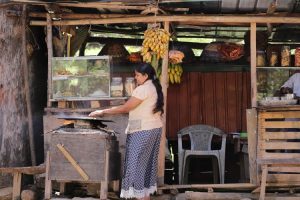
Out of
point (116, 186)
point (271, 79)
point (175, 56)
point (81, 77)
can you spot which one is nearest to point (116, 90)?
point (81, 77)

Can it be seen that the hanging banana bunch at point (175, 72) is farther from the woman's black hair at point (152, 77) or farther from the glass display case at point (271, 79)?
the woman's black hair at point (152, 77)

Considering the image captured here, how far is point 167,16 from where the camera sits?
854 centimetres

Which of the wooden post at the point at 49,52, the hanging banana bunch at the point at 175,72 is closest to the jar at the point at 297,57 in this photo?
the hanging banana bunch at the point at 175,72

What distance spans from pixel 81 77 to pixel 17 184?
186cm

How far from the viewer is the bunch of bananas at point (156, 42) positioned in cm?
840

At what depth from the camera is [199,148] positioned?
9602mm

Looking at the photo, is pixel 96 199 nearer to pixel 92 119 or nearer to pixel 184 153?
pixel 92 119

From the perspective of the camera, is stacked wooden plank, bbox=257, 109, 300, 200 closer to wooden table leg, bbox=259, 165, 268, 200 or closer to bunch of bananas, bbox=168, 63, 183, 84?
wooden table leg, bbox=259, 165, 268, 200

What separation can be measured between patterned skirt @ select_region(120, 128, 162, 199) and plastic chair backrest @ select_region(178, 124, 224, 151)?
206 centimetres

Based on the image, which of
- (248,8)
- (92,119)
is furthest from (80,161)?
(248,8)

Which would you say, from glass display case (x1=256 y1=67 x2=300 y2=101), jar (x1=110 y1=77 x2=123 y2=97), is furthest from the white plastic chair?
jar (x1=110 y1=77 x2=123 y2=97)

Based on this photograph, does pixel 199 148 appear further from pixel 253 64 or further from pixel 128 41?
pixel 128 41

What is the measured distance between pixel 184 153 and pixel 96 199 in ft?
6.55

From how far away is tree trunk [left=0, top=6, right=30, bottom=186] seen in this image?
8.90m
